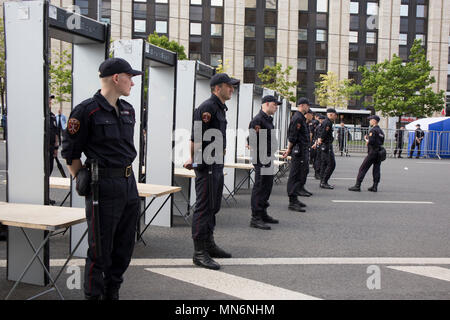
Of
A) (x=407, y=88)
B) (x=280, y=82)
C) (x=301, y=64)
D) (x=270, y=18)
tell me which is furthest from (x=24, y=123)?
(x=301, y=64)

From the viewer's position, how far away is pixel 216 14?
53.4 meters

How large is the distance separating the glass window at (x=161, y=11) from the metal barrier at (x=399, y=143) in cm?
3082

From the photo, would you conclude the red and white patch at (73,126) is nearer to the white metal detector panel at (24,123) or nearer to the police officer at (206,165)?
the white metal detector panel at (24,123)

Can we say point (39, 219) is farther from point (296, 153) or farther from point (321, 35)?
point (321, 35)

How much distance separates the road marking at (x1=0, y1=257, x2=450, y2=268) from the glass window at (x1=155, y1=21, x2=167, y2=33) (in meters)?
49.8

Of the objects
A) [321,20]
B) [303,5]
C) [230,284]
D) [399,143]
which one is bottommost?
[230,284]

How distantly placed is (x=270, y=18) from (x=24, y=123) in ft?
175

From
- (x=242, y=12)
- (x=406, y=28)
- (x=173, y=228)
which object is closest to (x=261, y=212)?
(x=173, y=228)

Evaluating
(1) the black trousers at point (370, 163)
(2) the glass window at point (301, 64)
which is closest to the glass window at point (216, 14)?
(2) the glass window at point (301, 64)

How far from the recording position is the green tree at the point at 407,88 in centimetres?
4462

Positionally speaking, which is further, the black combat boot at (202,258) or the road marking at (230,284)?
the black combat boot at (202,258)

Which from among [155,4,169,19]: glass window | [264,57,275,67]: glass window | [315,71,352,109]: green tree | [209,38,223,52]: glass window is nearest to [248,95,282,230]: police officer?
[315,71,352,109]: green tree

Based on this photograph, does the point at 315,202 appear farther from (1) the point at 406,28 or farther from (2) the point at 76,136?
(1) the point at 406,28
